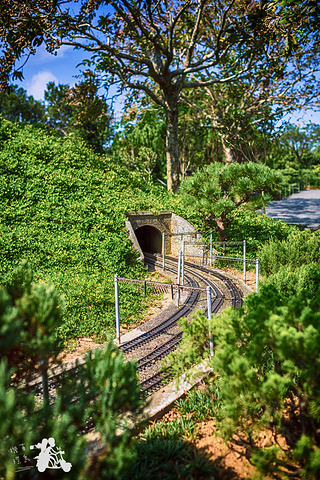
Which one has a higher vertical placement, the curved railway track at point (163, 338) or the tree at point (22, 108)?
the tree at point (22, 108)

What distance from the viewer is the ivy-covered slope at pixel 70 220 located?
42.8 feet

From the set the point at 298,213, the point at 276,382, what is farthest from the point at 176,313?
the point at 298,213

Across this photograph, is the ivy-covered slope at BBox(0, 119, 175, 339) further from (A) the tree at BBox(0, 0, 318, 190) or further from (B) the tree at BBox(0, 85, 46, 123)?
(B) the tree at BBox(0, 85, 46, 123)

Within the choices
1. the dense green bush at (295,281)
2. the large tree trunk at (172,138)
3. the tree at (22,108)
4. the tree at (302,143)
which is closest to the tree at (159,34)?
the large tree trunk at (172,138)

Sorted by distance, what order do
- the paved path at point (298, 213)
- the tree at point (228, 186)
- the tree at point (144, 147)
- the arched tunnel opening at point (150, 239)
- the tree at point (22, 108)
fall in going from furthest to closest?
the tree at point (22, 108) → the tree at point (144, 147) → the paved path at point (298, 213) → the arched tunnel opening at point (150, 239) → the tree at point (228, 186)

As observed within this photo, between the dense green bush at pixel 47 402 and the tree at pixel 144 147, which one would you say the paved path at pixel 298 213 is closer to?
the tree at pixel 144 147

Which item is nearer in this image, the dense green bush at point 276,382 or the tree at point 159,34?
the dense green bush at point 276,382

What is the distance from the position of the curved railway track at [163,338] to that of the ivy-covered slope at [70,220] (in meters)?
1.49

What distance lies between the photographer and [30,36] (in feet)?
51.5

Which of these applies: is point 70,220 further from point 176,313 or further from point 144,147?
point 144,147

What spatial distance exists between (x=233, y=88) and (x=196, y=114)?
19.0ft

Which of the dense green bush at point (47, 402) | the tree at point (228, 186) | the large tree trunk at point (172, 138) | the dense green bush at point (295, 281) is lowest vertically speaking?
the dense green bush at point (295, 281)

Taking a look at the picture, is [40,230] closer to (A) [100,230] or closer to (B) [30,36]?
(A) [100,230]

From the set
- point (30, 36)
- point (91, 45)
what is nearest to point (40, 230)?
point (30, 36)
